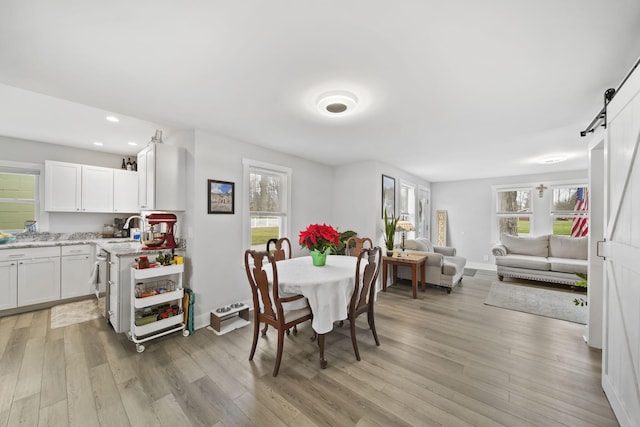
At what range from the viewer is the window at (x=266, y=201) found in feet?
12.2

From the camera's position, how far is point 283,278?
7.31 feet

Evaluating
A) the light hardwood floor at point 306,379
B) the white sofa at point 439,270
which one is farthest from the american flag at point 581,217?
the light hardwood floor at point 306,379

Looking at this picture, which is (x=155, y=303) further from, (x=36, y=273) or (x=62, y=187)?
(x=62, y=187)

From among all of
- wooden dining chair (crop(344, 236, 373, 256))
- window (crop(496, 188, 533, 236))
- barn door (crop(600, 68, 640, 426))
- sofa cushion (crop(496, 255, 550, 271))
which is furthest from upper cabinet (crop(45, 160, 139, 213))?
window (crop(496, 188, 533, 236))

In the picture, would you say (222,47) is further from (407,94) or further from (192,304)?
(192,304)

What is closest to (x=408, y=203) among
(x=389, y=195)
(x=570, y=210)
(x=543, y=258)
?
(x=389, y=195)

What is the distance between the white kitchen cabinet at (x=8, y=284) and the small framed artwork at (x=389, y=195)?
5.62 meters

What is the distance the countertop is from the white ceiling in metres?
1.53

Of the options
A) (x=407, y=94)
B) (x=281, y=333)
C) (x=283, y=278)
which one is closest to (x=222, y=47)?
(x=407, y=94)

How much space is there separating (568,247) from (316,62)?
6506mm

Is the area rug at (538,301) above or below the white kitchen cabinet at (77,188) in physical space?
below

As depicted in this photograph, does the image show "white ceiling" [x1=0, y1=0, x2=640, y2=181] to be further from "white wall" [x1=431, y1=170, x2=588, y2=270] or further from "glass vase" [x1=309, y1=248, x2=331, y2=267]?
"white wall" [x1=431, y1=170, x2=588, y2=270]

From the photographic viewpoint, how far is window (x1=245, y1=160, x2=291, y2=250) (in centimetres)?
371

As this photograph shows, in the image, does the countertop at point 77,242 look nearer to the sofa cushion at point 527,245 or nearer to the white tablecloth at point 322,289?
the white tablecloth at point 322,289
